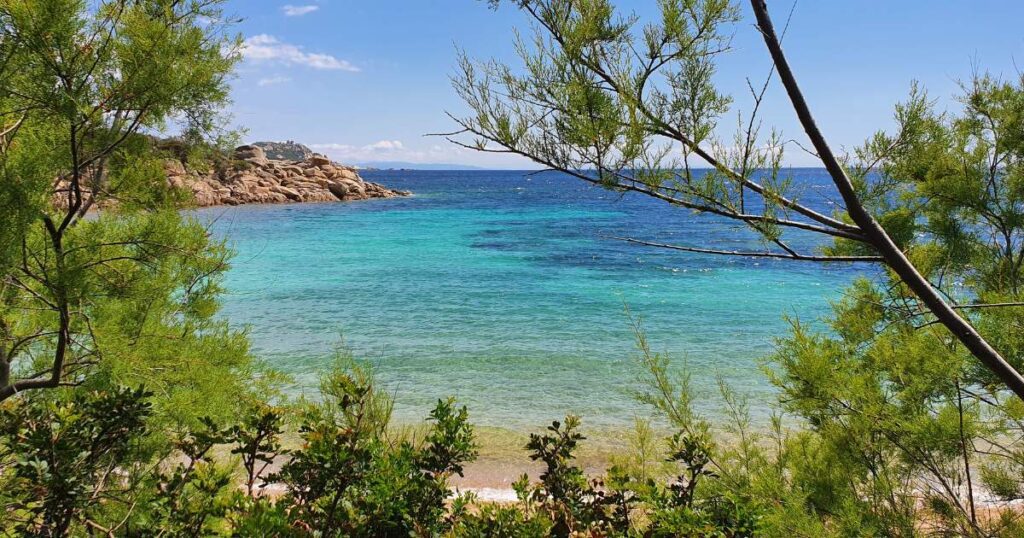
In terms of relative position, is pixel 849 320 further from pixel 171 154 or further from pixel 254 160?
pixel 254 160

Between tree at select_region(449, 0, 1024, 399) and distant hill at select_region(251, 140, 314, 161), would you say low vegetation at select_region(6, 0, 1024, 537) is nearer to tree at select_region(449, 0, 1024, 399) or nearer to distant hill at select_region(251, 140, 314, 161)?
tree at select_region(449, 0, 1024, 399)

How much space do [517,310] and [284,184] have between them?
35183mm

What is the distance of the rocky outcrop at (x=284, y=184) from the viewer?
37.0 metres

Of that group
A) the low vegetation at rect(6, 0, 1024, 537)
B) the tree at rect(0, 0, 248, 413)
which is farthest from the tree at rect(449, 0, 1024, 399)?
the tree at rect(0, 0, 248, 413)

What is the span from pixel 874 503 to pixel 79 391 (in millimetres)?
4542

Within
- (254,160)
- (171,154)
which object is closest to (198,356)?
(171,154)

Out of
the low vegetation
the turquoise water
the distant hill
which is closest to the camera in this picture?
the low vegetation

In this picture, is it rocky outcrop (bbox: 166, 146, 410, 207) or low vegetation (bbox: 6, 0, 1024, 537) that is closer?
low vegetation (bbox: 6, 0, 1024, 537)

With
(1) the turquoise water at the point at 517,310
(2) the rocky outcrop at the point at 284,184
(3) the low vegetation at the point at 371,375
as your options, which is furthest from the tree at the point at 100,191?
(2) the rocky outcrop at the point at 284,184

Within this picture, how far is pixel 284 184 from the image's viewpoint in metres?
42.7

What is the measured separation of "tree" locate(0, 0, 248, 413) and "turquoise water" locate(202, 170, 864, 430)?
1131 mm

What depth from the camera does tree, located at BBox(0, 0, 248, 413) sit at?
8.38 ft

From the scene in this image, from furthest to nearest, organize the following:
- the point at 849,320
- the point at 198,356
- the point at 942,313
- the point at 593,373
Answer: the point at 593,373 < the point at 849,320 < the point at 198,356 < the point at 942,313

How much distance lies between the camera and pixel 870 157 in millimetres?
2436
